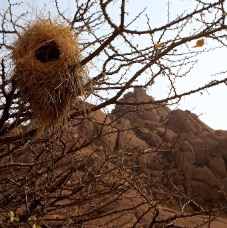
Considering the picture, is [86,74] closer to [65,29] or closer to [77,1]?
[65,29]

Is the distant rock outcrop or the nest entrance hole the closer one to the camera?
the nest entrance hole

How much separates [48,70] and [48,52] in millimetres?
188

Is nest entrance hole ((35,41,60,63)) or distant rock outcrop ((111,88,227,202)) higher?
nest entrance hole ((35,41,60,63))

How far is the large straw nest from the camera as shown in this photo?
6.52 ft

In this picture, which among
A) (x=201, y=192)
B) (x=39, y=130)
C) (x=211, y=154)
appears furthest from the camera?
(x=211, y=154)

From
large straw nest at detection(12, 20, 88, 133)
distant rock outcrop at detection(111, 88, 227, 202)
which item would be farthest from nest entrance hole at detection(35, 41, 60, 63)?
distant rock outcrop at detection(111, 88, 227, 202)

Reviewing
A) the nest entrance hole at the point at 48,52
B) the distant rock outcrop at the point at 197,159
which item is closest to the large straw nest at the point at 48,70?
the nest entrance hole at the point at 48,52

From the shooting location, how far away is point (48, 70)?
199 centimetres

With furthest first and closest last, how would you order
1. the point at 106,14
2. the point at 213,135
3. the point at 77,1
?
the point at 213,135 < the point at 77,1 < the point at 106,14

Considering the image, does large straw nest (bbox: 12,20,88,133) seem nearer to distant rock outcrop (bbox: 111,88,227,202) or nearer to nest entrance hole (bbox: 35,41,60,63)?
nest entrance hole (bbox: 35,41,60,63)

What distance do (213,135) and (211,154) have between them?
2784mm

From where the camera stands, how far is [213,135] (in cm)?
2214

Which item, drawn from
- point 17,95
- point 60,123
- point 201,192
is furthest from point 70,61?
Answer: point 201,192

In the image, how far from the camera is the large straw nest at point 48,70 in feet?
6.52
